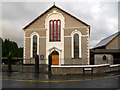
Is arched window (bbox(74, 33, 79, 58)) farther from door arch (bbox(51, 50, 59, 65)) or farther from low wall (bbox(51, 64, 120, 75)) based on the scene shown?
low wall (bbox(51, 64, 120, 75))

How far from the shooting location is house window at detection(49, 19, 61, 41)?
23.6 metres

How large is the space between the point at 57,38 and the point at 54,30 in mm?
1747

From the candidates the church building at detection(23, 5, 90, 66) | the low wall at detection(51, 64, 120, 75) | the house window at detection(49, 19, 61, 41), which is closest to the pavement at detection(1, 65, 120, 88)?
the low wall at detection(51, 64, 120, 75)

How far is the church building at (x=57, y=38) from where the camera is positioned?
22297 millimetres

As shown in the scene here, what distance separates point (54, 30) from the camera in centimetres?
2381

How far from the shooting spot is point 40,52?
23438 millimetres

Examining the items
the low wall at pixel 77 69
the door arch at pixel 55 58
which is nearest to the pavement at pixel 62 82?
the low wall at pixel 77 69

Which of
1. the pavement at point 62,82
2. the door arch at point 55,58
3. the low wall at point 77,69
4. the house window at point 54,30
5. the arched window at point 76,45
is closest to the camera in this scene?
the pavement at point 62,82

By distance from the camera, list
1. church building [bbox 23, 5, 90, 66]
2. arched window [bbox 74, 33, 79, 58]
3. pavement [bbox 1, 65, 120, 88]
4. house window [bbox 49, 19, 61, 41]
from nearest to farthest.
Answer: pavement [bbox 1, 65, 120, 88]
church building [bbox 23, 5, 90, 66]
arched window [bbox 74, 33, 79, 58]
house window [bbox 49, 19, 61, 41]

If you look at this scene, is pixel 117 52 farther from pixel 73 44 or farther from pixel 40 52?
pixel 40 52

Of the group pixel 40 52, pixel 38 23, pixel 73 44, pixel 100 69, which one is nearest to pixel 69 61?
pixel 73 44

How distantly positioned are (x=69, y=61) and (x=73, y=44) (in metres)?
3.31

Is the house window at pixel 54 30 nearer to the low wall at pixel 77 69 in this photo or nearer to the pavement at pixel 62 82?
the low wall at pixel 77 69

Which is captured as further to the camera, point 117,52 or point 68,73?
point 117,52
